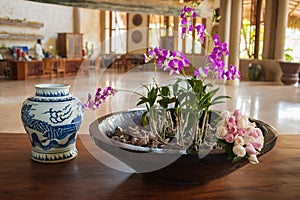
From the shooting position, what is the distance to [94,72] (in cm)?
1127

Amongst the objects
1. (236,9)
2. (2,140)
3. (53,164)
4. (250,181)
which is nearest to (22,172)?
(53,164)

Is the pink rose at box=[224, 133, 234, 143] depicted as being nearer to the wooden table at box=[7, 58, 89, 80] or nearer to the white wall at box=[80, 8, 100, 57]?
the wooden table at box=[7, 58, 89, 80]

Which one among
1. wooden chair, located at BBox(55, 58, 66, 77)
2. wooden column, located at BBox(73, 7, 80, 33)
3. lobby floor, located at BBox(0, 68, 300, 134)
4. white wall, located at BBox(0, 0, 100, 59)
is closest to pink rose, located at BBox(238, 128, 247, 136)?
lobby floor, located at BBox(0, 68, 300, 134)

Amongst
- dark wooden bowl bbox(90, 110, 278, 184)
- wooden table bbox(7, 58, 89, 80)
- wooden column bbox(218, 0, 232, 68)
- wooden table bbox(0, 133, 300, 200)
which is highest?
wooden column bbox(218, 0, 232, 68)

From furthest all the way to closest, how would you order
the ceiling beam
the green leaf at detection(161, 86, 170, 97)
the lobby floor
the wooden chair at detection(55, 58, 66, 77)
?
the wooden chair at detection(55, 58, 66, 77), the ceiling beam, the lobby floor, the green leaf at detection(161, 86, 170, 97)

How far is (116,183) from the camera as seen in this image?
95 centimetres

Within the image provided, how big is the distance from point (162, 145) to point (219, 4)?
9541mm

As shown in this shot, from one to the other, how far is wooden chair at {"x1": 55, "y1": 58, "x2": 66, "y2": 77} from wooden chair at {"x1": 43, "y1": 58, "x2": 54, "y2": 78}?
23 cm

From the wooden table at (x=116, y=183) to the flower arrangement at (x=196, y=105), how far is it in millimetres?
114

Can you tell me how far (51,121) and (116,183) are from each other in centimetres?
30

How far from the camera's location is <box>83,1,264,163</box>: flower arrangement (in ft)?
2.90

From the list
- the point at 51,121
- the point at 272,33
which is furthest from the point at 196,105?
the point at 272,33

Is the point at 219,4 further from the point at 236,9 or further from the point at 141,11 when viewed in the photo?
the point at 141,11

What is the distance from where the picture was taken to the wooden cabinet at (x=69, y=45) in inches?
460
